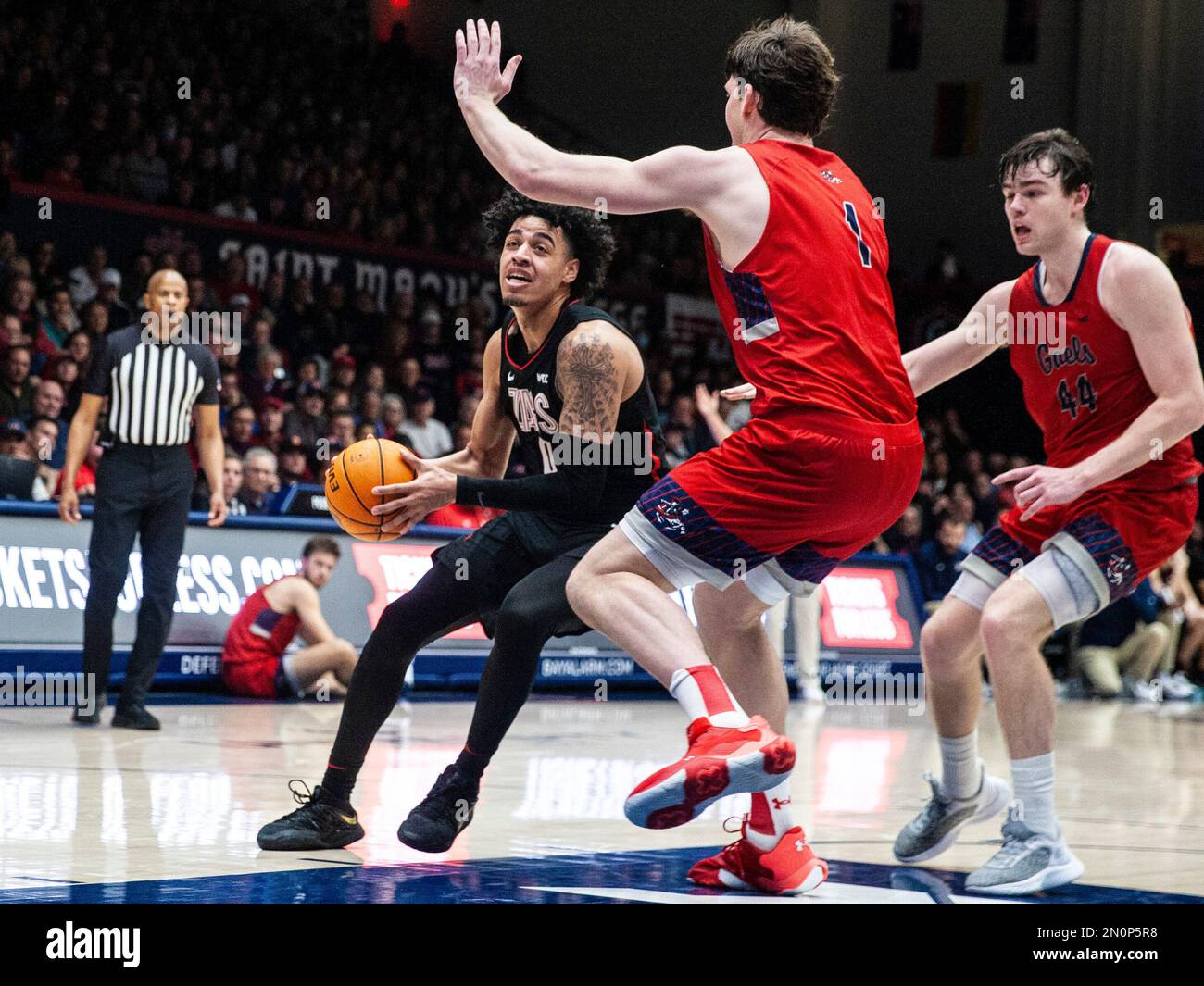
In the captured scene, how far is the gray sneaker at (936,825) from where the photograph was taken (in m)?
4.45

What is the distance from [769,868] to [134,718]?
14.8ft

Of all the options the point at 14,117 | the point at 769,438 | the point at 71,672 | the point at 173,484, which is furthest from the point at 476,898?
the point at 14,117

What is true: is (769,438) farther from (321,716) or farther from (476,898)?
(321,716)

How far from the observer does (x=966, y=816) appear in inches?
177

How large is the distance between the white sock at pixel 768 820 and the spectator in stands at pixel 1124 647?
10718 millimetres

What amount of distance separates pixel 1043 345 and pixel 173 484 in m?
4.70

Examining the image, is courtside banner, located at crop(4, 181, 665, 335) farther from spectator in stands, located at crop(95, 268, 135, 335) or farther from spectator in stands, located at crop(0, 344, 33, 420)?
spectator in stands, located at crop(0, 344, 33, 420)

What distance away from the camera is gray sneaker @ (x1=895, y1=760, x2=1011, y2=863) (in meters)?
4.45

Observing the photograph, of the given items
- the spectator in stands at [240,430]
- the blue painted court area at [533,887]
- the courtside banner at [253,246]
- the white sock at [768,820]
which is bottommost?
the blue painted court area at [533,887]

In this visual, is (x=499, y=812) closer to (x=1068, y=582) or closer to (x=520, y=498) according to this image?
(x=520, y=498)

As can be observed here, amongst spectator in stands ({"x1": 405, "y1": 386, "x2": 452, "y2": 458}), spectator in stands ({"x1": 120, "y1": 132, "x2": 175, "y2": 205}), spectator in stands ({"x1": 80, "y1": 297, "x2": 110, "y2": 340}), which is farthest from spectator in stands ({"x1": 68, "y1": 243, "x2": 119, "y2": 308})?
spectator in stands ({"x1": 405, "y1": 386, "x2": 452, "y2": 458})

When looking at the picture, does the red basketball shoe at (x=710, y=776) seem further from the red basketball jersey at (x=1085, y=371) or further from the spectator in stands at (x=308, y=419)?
the spectator in stands at (x=308, y=419)

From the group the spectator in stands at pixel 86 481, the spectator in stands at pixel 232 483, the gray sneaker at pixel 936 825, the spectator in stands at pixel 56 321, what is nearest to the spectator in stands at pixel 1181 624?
the spectator in stands at pixel 232 483

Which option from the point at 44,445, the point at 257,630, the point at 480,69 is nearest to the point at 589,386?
the point at 480,69
